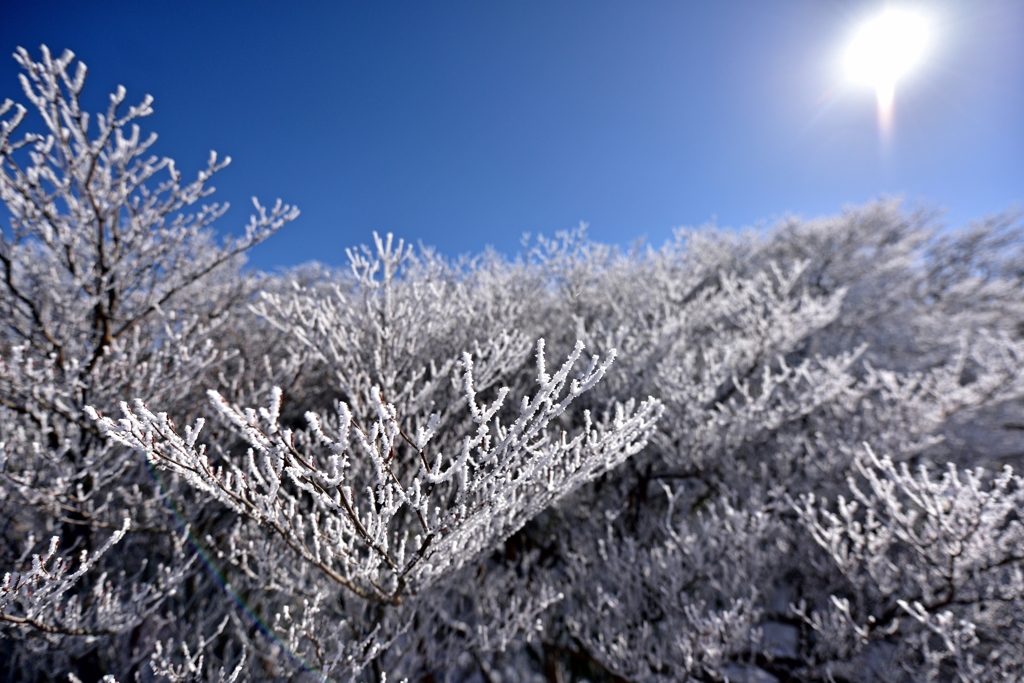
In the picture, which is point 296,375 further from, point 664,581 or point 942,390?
point 942,390

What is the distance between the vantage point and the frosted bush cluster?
85.0 inches

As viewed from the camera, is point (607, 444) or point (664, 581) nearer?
point (607, 444)

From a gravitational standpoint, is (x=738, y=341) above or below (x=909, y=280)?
below

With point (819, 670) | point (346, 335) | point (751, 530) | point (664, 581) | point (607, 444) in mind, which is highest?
point (346, 335)

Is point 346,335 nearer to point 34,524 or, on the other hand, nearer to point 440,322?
point 440,322

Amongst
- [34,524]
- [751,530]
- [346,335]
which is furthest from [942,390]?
[34,524]

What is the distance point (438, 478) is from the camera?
139 cm

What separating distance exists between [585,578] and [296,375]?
177 inches

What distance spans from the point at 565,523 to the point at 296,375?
4275 millimetres

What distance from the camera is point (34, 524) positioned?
12.0 feet

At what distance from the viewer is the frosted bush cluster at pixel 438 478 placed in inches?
85.0

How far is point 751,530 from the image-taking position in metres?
4.08

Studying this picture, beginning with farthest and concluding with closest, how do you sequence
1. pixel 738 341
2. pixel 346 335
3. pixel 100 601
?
pixel 738 341, pixel 346 335, pixel 100 601

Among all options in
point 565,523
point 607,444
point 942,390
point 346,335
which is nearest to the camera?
point 607,444
